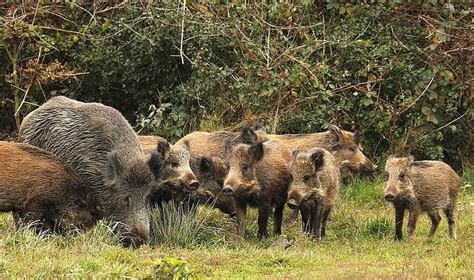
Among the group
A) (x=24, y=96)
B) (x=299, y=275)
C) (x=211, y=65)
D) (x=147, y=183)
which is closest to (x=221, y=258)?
(x=299, y=275)

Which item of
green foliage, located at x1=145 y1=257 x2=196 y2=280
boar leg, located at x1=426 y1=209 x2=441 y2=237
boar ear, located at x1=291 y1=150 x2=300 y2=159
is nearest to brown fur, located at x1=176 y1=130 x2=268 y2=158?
boar ear, located at x1=291 y1=150 x2=300 y2=159

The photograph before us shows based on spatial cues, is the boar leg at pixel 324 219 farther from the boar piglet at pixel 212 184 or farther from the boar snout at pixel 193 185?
the boar snout at pixel 193 185

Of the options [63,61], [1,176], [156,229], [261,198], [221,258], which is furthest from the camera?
[63,61]

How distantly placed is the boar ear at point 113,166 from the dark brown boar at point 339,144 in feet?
10.9

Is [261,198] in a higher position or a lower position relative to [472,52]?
lower

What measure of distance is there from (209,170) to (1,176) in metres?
2.88

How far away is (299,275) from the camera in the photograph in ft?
27.4

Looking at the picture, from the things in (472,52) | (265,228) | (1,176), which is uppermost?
(472,52)

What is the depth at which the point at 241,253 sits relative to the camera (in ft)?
31.4

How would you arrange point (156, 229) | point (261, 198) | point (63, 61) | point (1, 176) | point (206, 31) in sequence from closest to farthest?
point (1, 176) → point (156, 229) → point (261, 198) → point (206, 31) → point (63, 61)

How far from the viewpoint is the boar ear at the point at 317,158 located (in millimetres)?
11469

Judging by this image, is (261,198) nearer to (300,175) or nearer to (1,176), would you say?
(300,175)

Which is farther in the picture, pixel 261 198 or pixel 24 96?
pixel 24 96

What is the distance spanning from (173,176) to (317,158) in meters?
1.72
